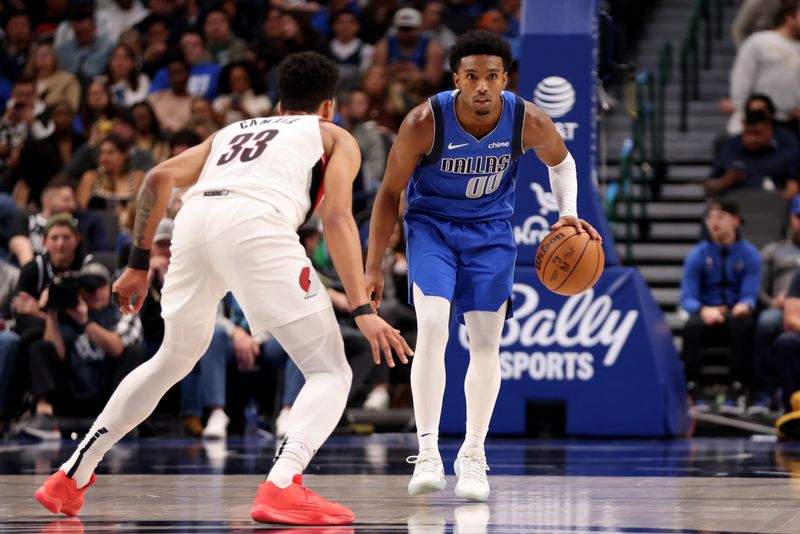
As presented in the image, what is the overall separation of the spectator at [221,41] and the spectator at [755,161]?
5.48 meters

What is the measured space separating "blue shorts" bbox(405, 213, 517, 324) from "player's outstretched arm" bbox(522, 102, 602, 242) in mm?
289

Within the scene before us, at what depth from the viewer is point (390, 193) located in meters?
6.76

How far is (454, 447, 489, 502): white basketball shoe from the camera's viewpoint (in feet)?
20.4

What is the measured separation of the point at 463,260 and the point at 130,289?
1.65m

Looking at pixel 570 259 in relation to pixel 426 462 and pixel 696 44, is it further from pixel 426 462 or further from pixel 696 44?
pixel 696 44

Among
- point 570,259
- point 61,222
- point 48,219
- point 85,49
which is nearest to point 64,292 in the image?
point 61,222

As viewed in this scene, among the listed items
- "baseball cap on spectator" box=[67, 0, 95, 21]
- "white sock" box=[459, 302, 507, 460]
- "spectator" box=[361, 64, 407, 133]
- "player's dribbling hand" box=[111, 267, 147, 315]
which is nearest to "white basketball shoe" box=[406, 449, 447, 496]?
"white sock" box=[459, 302, 507, 460]

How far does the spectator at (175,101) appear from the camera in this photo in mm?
14586

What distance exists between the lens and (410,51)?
14.6 metres

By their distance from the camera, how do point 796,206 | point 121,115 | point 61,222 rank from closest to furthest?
point 61,222 → point 796,206 → point 121,115

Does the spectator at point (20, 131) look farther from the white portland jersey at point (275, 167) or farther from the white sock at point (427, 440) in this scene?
the white portland jersey at point (275, 167)

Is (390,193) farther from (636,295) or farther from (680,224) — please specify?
(680,224)

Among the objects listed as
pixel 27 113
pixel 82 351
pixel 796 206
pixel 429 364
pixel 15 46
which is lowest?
pixel 82 351

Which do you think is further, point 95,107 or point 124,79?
point 124,79
